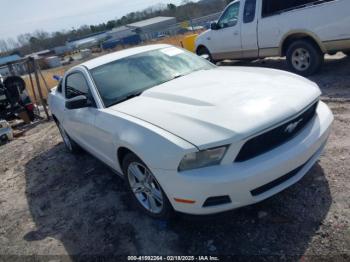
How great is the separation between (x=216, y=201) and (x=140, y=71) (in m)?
2.22

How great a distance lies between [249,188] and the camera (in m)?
2.68

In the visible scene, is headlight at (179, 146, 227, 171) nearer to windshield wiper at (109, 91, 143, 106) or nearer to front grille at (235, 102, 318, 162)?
front grille at (235, 102, 318, 162)

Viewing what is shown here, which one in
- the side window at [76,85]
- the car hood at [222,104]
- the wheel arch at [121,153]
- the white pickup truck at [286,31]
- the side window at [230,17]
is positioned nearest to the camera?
the car hood at [222,104]

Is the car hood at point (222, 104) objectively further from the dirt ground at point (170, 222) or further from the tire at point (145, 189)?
the dirt ground at point (170, 222)

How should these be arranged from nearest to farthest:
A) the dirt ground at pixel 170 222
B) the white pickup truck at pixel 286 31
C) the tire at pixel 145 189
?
the dirt ground at pixel 170 222, the tire at pixel 145 189, the white pickup truck at pixel 286 31

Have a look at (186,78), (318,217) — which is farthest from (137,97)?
(318,217)

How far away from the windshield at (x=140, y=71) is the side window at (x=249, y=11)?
4063mm

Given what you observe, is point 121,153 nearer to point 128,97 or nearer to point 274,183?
point 128,97

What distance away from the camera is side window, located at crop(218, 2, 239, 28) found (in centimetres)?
874

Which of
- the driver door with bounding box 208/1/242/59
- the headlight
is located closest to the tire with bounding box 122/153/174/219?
the headlight

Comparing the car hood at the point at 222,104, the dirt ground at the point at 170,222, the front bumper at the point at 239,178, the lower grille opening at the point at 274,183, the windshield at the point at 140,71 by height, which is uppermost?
the windshield at the point at 140,71

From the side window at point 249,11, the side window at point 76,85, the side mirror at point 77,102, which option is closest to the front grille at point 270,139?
the side mirror at point 77,102

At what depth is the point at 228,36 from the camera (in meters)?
9.12

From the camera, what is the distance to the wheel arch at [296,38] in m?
7.07
